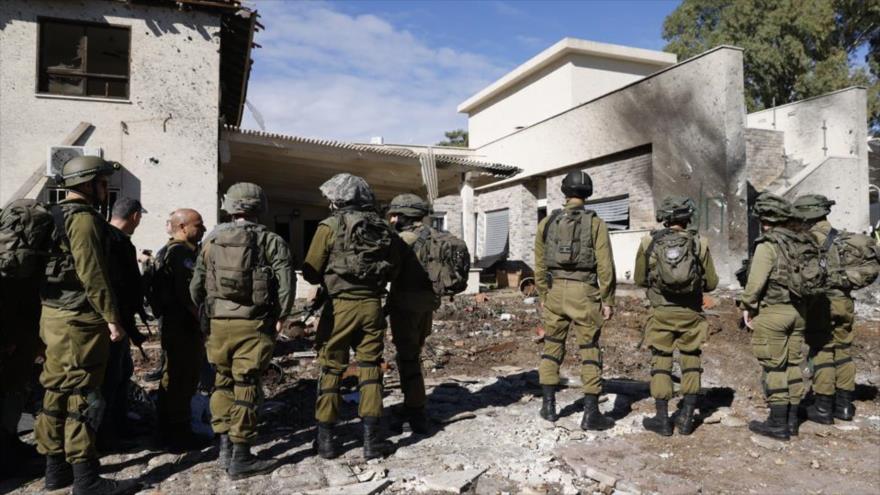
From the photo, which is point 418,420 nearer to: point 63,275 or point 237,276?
point 237,276

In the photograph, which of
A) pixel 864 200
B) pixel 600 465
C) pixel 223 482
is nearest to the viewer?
pixel 223 482

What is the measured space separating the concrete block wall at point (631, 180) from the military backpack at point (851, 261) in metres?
7.40

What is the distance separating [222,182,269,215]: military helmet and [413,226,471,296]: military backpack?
4.13 ft

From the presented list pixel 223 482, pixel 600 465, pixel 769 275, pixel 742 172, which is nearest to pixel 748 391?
pixel 769 275

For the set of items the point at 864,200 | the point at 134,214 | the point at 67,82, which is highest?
the point at 67,82

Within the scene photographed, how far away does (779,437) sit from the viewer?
4.29 m

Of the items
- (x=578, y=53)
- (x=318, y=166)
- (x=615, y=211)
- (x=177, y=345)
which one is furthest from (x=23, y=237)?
(x=578, y=53)

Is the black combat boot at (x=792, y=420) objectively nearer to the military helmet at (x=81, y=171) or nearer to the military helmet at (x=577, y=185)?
the military helmet at (x=577, y=185)

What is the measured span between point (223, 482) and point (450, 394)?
2465 mm

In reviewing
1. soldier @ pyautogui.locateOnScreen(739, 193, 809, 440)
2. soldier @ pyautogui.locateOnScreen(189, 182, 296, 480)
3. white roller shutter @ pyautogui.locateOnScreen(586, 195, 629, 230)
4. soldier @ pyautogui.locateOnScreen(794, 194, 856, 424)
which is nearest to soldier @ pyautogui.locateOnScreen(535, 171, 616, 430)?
soldier @ pyautogui.locateOnScreen(739, 193, 809, 440)

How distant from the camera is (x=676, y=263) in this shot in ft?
13.9

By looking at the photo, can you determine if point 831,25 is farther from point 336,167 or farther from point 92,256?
point 92,256

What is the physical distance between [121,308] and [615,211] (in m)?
12.1

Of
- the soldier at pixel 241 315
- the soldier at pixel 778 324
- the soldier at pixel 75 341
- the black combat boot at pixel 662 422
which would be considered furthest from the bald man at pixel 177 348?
the soldier at pixel 778 324
